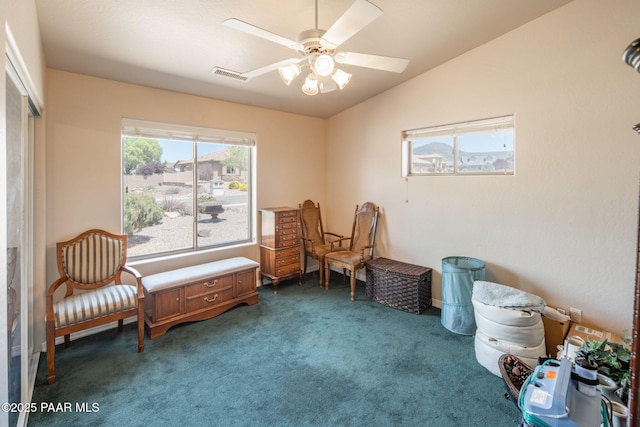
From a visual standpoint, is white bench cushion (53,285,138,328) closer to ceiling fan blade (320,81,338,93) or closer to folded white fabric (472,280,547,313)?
ceiling fan blade (320,81,338,93)

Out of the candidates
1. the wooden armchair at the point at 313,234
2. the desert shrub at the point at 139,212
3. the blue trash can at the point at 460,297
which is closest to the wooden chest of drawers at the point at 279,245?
the wooden armchair at the point at 313,234

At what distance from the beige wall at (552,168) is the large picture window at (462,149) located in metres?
0.11

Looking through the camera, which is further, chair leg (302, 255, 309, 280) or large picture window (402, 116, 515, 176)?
chair leg (302, 255, 309, 280)

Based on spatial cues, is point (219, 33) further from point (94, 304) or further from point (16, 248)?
point (94, 304)

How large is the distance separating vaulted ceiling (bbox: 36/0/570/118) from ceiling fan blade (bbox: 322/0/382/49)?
679mm

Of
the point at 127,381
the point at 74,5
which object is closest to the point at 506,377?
the point at 127,381

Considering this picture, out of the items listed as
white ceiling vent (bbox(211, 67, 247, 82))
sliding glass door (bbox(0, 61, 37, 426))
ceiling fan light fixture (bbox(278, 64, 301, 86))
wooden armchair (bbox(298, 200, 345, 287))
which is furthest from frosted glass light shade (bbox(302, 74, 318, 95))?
wooden armchair (bbox(298, 200, 345, 287))

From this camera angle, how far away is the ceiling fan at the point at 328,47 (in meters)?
1.54

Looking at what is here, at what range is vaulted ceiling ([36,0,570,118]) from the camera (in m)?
2.17

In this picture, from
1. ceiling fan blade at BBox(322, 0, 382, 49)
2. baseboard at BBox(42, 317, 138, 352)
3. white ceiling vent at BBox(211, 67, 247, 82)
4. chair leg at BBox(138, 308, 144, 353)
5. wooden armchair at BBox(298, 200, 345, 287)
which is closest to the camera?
ceiling fan blade at BBox(322, 0, 382, 49)

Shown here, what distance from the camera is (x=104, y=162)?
3.03 m

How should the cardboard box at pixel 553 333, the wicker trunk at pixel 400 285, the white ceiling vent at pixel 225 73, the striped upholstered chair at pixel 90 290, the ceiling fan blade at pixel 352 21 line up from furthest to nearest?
1. the wicker trunk at pixel 400 285
2. the white ceiling vent at pixel 225 73
3. the cardboard box at pixel 553 333
4. the striped upholstered chair at pixel 90 290
5. the ceiling fan blade at pixel 352 21

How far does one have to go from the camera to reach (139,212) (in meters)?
3.37

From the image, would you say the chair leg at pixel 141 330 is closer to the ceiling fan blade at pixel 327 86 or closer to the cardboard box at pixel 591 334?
the ceiling fan blade at pixel 327 86
